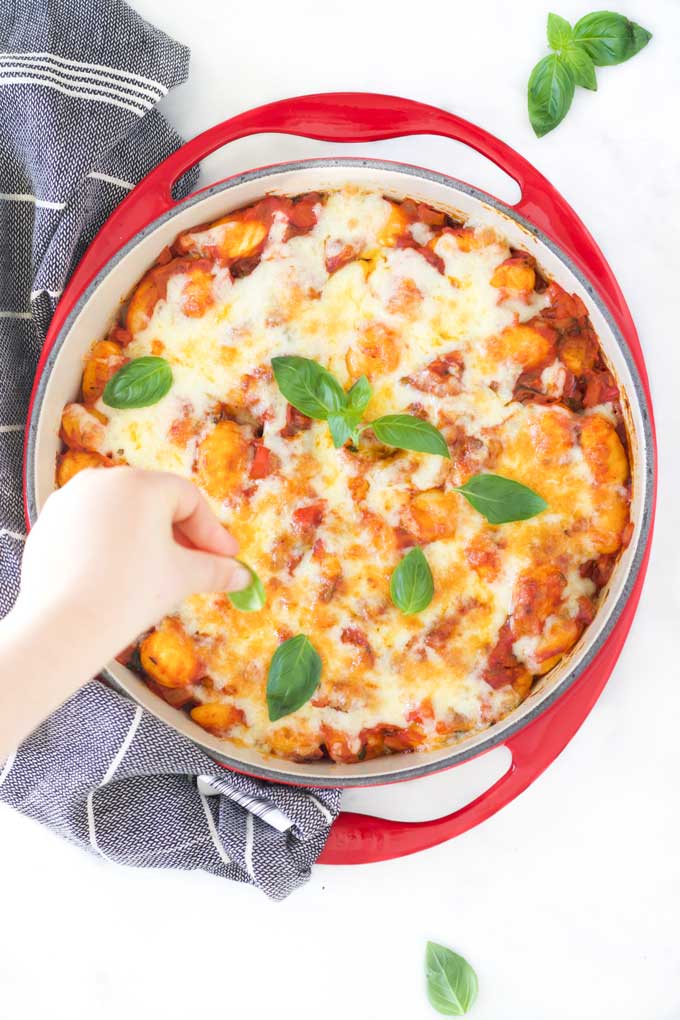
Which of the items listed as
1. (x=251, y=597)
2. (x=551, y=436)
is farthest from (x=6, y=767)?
(x=551, y=436)

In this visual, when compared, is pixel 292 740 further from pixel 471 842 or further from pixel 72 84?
pixel 72 84

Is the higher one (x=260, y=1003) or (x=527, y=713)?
(x=527, y=713)

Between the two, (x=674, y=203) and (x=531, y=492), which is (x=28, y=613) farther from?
(x=674, y=203)

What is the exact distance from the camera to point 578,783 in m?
2.29

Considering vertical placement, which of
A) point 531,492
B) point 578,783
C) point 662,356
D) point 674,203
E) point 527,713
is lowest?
point 578,783

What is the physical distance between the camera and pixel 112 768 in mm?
2059

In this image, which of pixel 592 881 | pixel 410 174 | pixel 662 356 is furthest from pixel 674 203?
pixel 592 881

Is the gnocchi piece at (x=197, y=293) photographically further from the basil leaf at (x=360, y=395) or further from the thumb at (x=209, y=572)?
the thumb at (x=209, y=572)

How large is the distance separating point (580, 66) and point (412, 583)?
50.3 inches

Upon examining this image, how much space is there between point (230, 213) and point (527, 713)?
4.20ft

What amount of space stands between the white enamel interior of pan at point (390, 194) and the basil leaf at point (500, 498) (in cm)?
24

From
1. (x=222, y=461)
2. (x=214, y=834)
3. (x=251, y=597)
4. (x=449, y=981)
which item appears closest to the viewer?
(x=251, y=597)

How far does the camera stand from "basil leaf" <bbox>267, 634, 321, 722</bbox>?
6.36 ft

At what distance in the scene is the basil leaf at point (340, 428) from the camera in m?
1.94
